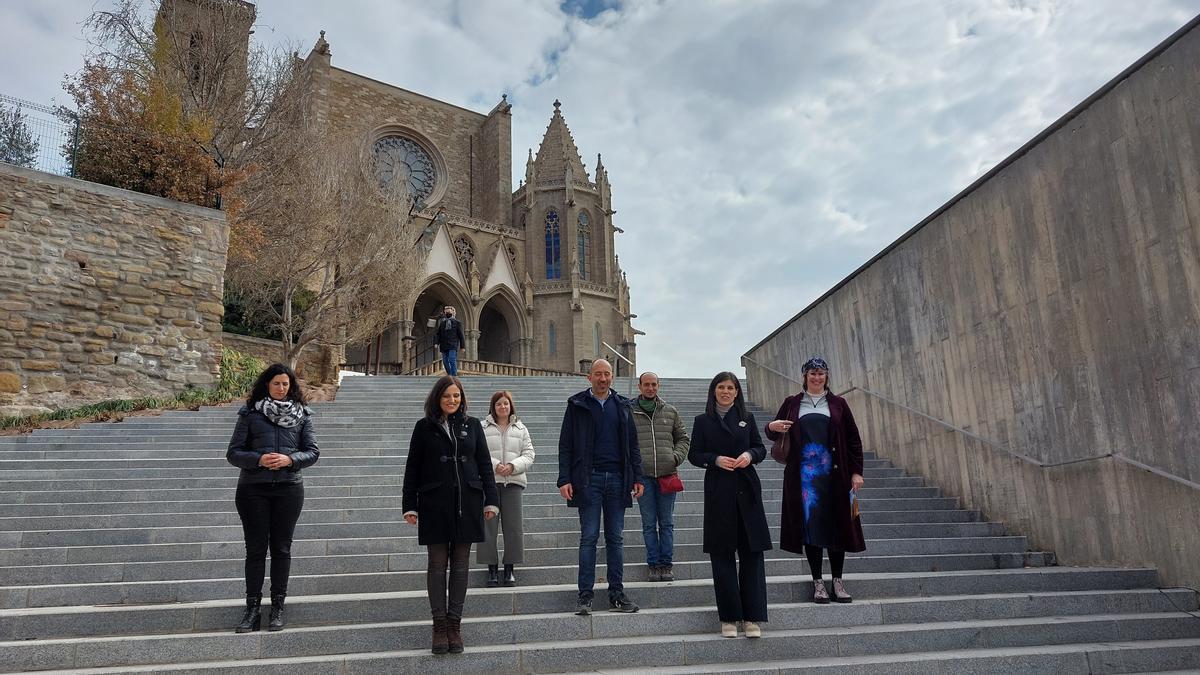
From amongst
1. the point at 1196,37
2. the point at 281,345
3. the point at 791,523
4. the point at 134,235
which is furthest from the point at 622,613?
the point at 281,345

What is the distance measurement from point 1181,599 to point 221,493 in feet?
23.6

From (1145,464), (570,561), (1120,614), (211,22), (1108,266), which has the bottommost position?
(1120,614)

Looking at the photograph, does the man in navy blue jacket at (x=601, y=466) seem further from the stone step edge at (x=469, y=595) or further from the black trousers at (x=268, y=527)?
the black trousers at (x=268, y=527)

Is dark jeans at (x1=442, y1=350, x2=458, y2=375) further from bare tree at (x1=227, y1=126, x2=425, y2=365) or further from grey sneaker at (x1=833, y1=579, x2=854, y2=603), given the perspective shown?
grey sneaker at (x1=833, y1=579, x2=854, y2=603)

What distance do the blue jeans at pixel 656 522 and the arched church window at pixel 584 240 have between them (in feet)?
101

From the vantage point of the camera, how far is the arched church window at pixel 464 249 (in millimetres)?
32594

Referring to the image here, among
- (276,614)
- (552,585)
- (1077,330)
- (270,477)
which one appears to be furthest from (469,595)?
(1077,330)

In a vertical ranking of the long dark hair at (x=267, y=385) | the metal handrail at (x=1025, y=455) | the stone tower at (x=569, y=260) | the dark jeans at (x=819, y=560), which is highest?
the stone tower at (x=569, y=260)

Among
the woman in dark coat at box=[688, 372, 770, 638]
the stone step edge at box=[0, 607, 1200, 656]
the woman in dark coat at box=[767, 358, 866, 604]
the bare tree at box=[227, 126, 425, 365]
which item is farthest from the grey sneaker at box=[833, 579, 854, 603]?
the bare tree at box=[227, 126, 425, 365]

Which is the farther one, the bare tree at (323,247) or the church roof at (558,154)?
the church roof at (558,154)

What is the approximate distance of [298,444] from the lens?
443cm

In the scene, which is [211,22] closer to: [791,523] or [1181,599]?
[791,523]

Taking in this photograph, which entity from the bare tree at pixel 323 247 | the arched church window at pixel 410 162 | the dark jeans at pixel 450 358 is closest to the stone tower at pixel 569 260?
the arched church window at pixel 410 162

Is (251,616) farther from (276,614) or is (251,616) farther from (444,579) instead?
(444,579)
